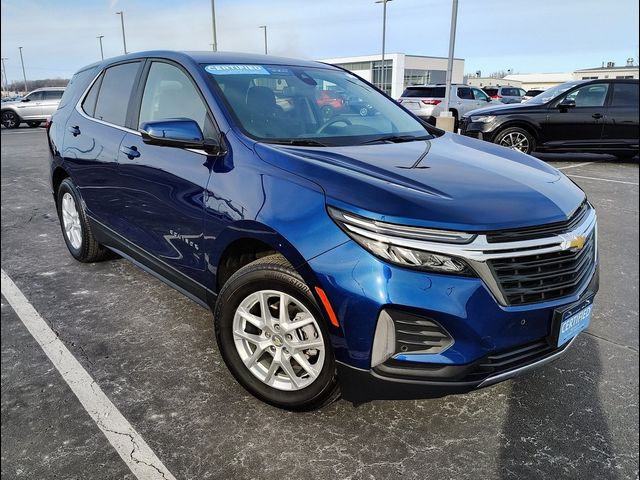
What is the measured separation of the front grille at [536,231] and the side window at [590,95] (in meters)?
8.74

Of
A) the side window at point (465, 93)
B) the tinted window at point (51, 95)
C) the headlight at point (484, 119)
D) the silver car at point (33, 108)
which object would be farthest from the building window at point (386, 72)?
the headlight at point (484, 119)

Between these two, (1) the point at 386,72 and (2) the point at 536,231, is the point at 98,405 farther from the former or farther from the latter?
(1) the point at 386,72

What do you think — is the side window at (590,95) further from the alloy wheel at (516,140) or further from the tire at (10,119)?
the tire at (10,119)

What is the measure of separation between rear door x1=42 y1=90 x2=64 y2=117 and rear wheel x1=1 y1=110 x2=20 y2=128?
1.21 m

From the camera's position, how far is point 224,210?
2514 mm

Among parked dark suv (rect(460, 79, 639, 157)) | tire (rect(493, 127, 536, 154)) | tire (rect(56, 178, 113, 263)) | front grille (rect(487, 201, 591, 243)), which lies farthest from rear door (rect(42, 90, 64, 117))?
front grille (rect(487, 201, 591, 243))

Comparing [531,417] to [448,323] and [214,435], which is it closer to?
[448,323]

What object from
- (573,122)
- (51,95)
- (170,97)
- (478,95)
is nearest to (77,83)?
(170,97)

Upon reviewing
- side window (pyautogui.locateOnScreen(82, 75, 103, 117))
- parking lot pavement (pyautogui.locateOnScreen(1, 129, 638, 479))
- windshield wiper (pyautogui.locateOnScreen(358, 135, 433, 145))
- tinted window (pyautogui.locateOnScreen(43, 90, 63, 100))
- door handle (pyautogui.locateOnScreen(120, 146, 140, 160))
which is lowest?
parking lot pavement (pyautogui.locateOnScreen(1, 129, 638, 479))

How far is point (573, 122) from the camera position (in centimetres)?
974

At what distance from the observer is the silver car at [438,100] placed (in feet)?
59.4

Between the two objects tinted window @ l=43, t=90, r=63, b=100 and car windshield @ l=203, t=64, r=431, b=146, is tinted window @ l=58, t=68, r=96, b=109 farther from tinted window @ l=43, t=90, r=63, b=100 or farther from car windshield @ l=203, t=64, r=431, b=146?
tinted window @ l=43, t=90, r=63, b=100

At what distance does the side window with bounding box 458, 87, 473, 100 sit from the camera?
18.9 meters

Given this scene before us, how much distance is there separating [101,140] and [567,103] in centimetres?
903
